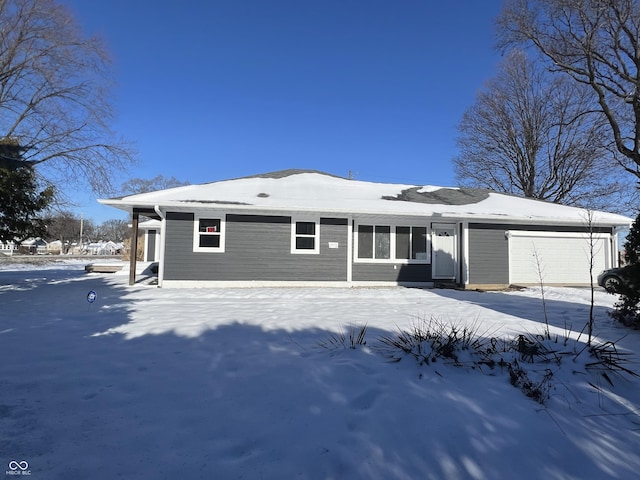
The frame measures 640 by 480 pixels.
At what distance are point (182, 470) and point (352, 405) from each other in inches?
56.2

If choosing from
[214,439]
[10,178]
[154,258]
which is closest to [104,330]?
[214,439]

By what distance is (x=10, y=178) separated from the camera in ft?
33.0

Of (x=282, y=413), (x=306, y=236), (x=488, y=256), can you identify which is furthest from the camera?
(x=488, y=256)

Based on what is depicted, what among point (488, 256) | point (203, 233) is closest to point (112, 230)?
point (203, 233)

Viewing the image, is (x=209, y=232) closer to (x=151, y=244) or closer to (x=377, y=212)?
(x=377, y=212)

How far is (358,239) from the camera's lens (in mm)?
12648

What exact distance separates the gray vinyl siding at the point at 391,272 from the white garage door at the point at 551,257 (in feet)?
11.5

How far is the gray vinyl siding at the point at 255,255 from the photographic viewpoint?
38.1ft

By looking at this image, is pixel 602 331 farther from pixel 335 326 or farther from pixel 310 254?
pixel 310 254

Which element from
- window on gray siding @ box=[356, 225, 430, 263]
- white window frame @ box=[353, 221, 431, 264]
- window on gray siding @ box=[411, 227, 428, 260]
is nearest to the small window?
white window frame @ box=[353, 221, 431, 264]

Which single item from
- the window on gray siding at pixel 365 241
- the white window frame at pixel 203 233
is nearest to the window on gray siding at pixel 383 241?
the window on gray siding at pixel 365 241

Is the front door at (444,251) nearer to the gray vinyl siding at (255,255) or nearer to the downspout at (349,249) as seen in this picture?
the downspout at (349,249)
